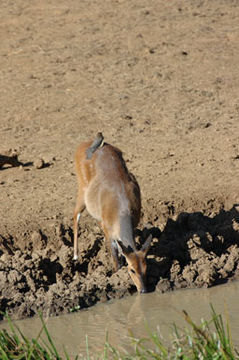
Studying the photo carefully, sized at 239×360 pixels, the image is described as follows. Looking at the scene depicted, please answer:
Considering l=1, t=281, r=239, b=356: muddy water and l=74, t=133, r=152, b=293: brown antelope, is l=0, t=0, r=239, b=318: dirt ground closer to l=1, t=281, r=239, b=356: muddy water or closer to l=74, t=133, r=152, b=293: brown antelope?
l=1, t=281, r=239, b=356: muddy water

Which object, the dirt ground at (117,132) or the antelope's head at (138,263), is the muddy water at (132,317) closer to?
the dirt ground at (117,132)

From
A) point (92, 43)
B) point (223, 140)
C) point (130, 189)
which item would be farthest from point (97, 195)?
point (92, 43)

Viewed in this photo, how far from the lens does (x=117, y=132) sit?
12.7m

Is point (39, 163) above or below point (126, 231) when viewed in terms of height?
below

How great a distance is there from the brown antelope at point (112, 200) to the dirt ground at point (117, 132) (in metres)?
0.30

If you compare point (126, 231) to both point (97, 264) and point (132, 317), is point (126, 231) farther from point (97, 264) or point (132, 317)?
point (132, 317)

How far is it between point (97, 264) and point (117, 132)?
3.88 metres

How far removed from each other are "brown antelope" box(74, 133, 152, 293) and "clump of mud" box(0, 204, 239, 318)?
0.71 ft

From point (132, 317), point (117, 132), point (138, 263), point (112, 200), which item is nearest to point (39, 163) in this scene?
point (117, 132)

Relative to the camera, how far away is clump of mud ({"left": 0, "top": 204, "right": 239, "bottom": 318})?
841 centimetres

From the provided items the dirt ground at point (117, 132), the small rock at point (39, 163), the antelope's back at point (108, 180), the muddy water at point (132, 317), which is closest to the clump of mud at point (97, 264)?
the dirt ground at point (117, 132)

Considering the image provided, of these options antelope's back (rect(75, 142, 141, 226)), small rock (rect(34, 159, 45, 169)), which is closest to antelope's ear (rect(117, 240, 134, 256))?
antelope's back (rect(75, 142, 141, 226))

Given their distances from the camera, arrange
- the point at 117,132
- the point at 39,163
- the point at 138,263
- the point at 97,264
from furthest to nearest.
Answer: the point at 117,132 < the point at 39,163 < the point at 97,264 < the point at 138,263

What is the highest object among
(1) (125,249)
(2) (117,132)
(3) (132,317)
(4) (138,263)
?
(1) (125,249)
